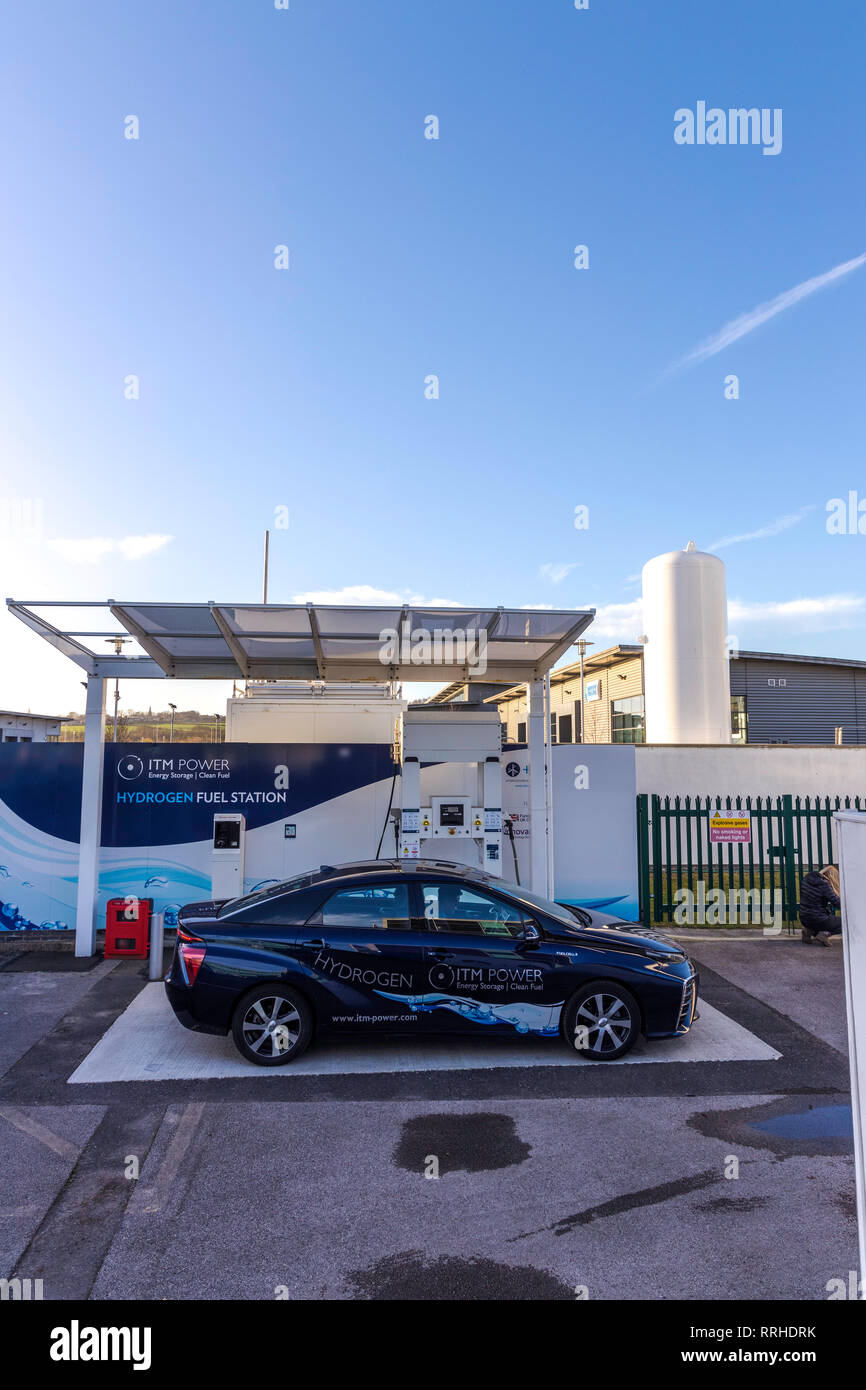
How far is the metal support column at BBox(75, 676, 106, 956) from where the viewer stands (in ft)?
32.3

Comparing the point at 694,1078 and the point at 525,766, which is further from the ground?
the point at 525,766

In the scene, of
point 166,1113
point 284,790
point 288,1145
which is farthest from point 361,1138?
point 284,790

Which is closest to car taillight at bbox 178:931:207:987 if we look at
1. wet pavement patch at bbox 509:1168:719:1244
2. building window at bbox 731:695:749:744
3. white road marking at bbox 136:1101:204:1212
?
white road marking at bbox 136:1101:204:1212

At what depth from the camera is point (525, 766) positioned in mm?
11867

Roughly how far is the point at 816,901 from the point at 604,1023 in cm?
580

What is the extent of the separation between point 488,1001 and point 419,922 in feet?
2.58

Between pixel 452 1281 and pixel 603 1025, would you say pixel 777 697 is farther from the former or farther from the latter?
pixel 452 1281

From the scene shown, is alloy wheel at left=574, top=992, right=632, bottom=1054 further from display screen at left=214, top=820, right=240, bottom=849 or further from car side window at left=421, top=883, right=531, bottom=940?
display screen at left=214, top=820, right=240, bottom=849

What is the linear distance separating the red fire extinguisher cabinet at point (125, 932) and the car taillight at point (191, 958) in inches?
152

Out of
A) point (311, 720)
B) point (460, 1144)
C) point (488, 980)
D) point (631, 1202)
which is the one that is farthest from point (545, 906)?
point (311, 720)

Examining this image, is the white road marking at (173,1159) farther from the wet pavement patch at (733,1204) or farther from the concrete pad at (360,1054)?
the wet pavement patch at (733,1204)

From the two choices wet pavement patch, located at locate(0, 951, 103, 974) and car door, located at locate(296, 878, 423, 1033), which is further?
wet pavement patch, located at locate(0, 951, 103, 974)

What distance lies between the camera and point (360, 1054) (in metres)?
6.55

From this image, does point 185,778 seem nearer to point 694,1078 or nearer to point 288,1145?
point 288,1145
